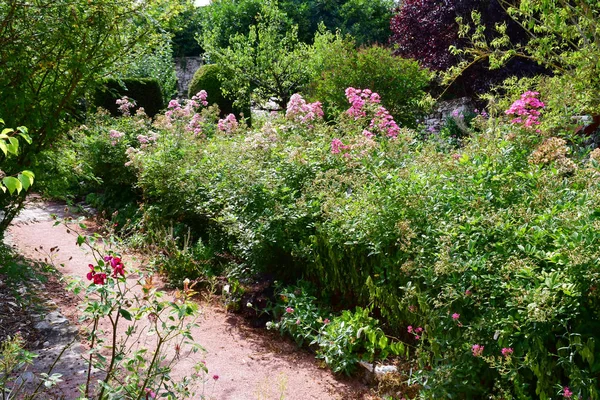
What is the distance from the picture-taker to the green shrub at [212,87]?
14.7 metres

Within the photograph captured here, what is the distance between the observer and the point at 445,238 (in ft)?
9.78

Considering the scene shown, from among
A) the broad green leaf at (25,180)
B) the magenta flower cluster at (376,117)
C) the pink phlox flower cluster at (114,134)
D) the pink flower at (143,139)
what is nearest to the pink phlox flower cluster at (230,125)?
the pink flower at (143,139)

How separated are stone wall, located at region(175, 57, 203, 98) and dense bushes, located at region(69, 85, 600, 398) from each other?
1801 cm

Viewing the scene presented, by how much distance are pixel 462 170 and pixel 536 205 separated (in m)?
0.70

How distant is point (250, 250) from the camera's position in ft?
15.7

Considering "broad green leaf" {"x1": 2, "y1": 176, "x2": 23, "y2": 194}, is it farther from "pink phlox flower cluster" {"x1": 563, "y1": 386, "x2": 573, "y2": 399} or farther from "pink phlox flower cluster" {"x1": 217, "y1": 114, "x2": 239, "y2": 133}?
"pink phlox flower cluster" {"x1": 217, "y1": 114, "x2": 239, "y2": 133}

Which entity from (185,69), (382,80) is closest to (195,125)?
(382,80)

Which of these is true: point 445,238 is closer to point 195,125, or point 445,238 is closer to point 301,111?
point 301,111

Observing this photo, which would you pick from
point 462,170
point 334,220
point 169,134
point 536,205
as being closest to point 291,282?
point 334,220

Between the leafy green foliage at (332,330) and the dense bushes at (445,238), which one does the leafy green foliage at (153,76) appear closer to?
the dense bushes at (445,238)

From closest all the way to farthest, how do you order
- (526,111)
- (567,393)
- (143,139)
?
(567,393), (526,111), (143,139)

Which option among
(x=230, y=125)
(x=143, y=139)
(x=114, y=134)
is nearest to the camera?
(x=143, y=139)

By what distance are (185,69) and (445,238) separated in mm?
21854

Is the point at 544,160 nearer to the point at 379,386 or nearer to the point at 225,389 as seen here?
the point at 379,386
